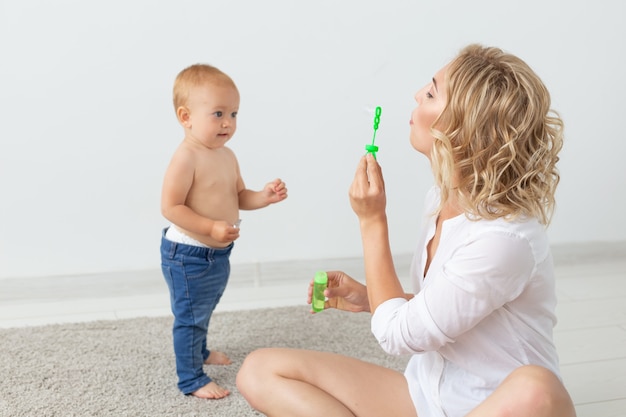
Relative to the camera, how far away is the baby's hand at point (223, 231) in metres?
1.74

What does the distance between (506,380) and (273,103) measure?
1.35 m

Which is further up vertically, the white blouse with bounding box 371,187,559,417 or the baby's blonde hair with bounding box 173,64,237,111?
the baby's blonde hair with bounding box 173,64,237,111

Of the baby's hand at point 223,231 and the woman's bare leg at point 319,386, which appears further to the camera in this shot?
the baby's hand at point 223,231

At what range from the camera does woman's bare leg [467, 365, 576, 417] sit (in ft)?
4.03

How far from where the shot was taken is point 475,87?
1257 millimetres

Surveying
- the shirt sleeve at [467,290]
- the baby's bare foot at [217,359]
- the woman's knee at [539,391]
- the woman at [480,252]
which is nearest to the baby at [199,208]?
the baby's bare foot at [217,359]

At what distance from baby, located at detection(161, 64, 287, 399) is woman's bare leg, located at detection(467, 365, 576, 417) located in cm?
70

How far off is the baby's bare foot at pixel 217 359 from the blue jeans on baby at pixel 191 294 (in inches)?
5.5

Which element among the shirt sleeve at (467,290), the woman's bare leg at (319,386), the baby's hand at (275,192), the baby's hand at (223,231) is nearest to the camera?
the shirt sleeve at (467,290)

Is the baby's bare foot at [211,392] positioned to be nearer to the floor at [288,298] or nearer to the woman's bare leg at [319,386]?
the woman's bare leg at [319,386]

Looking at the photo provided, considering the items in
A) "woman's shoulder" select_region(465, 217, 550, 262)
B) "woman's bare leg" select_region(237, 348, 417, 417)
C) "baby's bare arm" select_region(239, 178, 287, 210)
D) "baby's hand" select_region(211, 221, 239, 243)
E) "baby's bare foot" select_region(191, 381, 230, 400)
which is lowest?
"baby's bare foot" select_region(191, 381, 230, 400)

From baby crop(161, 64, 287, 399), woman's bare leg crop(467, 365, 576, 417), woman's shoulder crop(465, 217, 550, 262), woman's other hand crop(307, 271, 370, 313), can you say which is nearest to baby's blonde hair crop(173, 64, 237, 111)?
baby crop(161, 64, 287, 399)

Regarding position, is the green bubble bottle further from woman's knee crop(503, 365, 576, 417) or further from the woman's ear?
the woman's ear

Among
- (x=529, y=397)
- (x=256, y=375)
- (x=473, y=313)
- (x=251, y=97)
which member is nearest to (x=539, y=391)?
(x=529, y=397)
